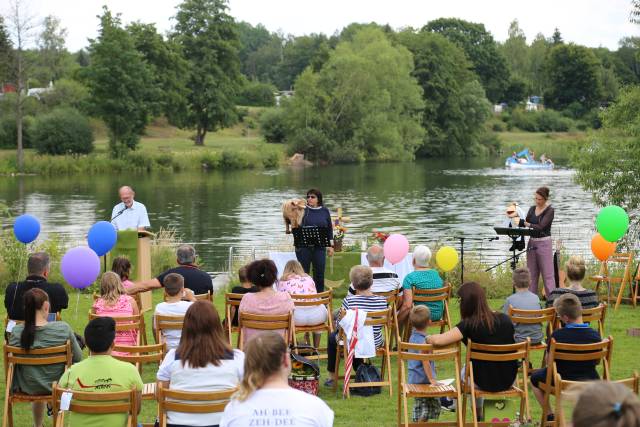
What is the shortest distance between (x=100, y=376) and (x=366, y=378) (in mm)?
3283

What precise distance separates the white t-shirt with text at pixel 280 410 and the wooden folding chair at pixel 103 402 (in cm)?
166

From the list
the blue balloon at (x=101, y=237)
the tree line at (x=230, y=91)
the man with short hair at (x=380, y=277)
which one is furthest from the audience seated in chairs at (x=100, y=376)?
the tree line at (x=230, y=91)

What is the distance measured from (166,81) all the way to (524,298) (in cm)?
6807

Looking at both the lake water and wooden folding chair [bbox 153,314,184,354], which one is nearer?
wooden folding chair [bbox 153,314,184,354]

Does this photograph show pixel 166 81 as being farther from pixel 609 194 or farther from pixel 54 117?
pixel 609 194

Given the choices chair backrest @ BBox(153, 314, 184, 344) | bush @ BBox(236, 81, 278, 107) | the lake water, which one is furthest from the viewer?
bush @ BBox(236, 81, 278, 107)

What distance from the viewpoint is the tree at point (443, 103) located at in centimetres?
8394

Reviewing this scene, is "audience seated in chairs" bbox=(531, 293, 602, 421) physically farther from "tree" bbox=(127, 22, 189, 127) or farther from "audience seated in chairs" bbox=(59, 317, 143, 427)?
"tree" bbox=(127, 22, 189, 127)

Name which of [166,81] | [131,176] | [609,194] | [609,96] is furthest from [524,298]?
[609,96]

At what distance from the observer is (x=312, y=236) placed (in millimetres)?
12844

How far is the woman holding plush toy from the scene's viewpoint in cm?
1282

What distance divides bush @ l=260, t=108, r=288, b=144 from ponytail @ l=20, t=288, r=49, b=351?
6822cm

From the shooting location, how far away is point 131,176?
58156 mm

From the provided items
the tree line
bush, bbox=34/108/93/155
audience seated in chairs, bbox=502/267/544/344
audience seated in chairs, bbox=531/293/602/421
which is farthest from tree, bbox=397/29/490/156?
audience seated in chairs, bbox=531/293/602/421
